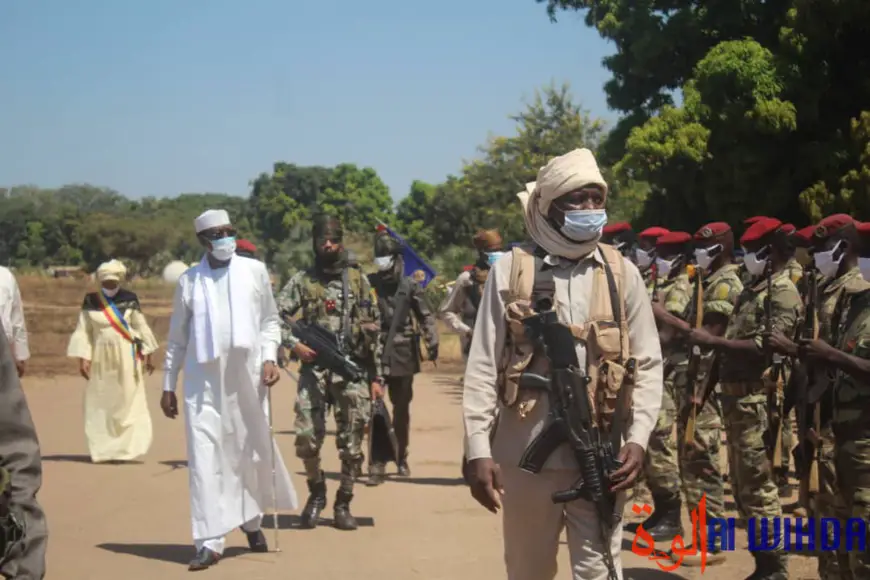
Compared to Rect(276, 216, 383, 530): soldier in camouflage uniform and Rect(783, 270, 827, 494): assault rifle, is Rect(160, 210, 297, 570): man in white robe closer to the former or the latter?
Rect(276, 216, 383, 530): soldier in camouflage uniform

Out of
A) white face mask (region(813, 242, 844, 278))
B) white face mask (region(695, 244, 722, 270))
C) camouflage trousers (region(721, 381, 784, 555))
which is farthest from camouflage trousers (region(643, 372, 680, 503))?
white face mask (region(813, 242, 844, 278))

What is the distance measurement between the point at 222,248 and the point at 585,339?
433 centimetres

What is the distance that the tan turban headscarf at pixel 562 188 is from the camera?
16.1ft

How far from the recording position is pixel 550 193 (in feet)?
16.3

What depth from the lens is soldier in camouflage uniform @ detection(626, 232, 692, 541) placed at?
8.65m

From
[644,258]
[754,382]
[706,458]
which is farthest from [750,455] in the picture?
[644,258]

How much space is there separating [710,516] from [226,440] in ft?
10.9

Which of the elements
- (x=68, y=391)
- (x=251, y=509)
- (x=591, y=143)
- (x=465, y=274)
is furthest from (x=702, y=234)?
(x=591, y=143)

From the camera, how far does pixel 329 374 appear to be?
9438 mm

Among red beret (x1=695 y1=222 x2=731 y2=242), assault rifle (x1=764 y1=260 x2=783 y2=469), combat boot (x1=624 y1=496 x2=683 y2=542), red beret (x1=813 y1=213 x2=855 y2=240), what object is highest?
red beret (x1=695 y1=222 x2=731 y2=242)

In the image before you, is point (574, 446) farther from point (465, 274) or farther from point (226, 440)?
point (465, 274)

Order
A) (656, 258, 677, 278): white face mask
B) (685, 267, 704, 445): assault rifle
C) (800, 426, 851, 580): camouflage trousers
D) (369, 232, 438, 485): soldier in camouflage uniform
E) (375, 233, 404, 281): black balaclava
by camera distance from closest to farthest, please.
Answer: (800, 426, 851, 580): camouflage trousers, (685, 267, 704, 445): assault rifle, (656, 258, 677, 278): white face mask, (369, 232, 438, 485): soldier in camouflage uniform, (375, 233, 404, 281): black balaclava

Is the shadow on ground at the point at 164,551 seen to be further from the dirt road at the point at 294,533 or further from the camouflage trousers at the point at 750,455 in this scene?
the camouflage trousers at the point at 750,455

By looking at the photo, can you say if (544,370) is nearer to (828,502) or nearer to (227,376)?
(828,502)
